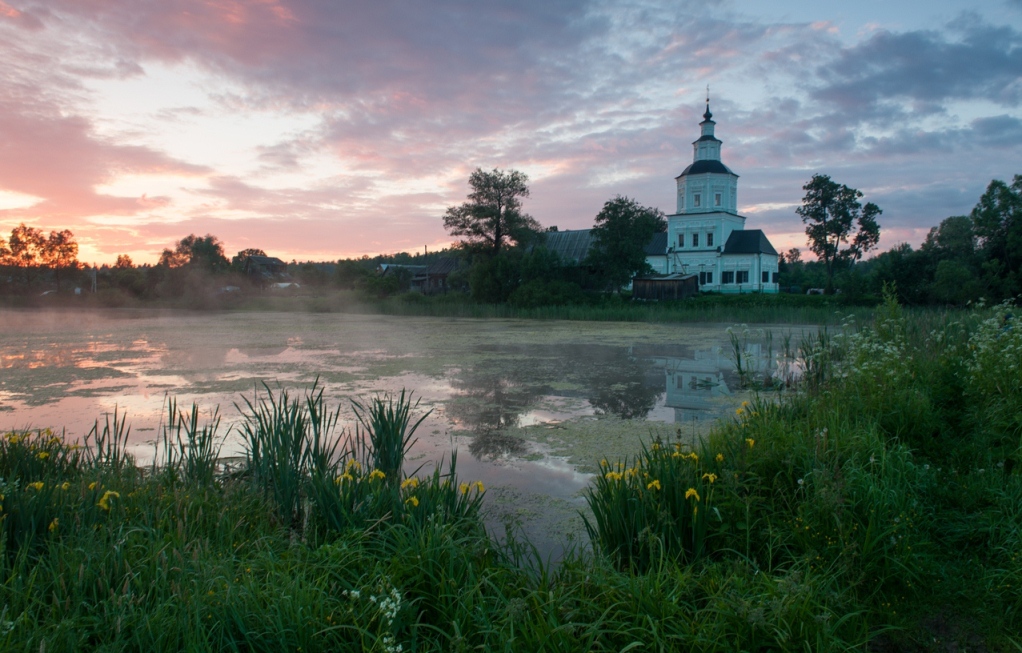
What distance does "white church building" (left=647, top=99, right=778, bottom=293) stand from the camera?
117 ft

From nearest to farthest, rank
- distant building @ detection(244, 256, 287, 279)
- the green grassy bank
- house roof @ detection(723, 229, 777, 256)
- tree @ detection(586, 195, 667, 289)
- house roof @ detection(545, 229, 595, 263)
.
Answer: the green grassy bank < tree @ detection(586, 195, 667, 289) < house roof @ detection(723, 229, 777, 256) < house roof @ detection(545, 229, 595, 263) < distant building @ detection(244, 256, 287, 279)

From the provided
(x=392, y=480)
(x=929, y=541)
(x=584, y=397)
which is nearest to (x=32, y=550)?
(x=392, y=480)

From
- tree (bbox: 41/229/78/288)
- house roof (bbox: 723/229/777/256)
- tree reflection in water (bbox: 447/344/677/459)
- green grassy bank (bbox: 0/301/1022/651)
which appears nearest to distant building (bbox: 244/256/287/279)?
tree (bbox: 41/229/78/288)

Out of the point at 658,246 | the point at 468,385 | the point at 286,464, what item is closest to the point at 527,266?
the point at 658,246

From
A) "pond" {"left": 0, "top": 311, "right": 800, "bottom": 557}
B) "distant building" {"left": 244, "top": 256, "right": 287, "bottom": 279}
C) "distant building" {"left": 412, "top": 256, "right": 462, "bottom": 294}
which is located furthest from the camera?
"distant building" {"left": 244, "top": 256, "right": 287, "bottom": 279}

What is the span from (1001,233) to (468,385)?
2092cm

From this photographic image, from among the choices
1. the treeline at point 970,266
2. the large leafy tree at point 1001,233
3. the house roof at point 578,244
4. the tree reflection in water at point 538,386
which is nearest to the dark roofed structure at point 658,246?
the house roof at point 578,244

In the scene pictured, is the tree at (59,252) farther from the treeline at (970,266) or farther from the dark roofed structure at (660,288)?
the treeline at (970,266)

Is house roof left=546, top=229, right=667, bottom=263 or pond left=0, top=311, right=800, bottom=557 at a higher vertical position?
house roof left=546, top=229, right=667, bottom=263

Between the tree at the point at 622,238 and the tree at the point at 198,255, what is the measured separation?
2771cm

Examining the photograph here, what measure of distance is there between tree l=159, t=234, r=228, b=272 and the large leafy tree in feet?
135

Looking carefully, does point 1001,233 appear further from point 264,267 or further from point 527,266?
point 264,267

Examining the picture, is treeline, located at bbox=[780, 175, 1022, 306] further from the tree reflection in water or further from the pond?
the tree reflection in water

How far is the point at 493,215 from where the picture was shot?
28.0m
